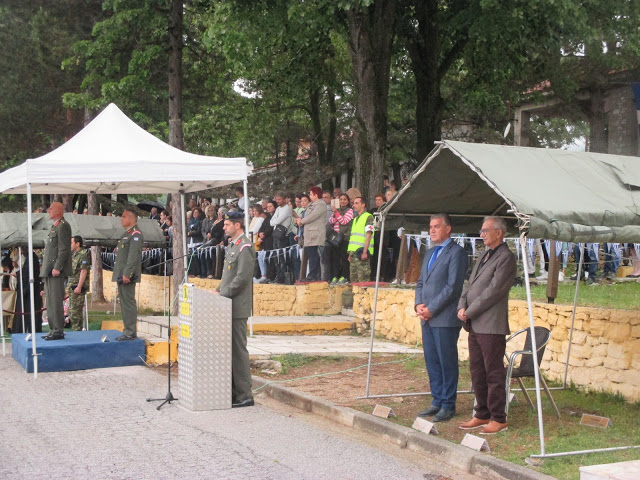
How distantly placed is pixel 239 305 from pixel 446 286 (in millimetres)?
2536

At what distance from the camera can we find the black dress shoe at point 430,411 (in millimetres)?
8211

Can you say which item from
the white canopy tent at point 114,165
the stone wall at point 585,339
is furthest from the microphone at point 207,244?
the stone wall at point 585,339

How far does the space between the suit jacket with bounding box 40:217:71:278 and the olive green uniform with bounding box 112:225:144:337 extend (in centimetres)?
78

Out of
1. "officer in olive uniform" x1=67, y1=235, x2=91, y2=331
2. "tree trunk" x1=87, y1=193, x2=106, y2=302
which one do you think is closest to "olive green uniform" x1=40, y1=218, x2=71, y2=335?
"officer in olive uniform" x1=67, y1=235, x2=91, y2=331

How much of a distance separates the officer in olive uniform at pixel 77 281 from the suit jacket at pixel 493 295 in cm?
839

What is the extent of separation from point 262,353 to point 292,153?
24116 mm

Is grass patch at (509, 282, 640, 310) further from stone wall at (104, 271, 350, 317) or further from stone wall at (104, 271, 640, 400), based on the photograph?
stone wall at (104, 271, 350, 317)

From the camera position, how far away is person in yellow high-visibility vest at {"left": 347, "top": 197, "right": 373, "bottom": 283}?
15.5m

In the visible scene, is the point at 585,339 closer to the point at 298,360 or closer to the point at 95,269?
the point at 298,360

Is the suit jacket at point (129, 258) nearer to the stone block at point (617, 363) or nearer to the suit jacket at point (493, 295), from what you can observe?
the suit jacket at point (493, 295)

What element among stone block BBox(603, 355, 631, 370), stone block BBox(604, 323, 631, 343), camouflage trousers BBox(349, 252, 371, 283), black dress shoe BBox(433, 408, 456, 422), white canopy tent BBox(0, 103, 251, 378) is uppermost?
white canopy tent BBox(0, 103, 251, 378)

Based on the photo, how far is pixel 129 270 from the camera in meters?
12.2

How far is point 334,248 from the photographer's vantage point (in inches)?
659

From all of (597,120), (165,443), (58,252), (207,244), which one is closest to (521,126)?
(597,120)
